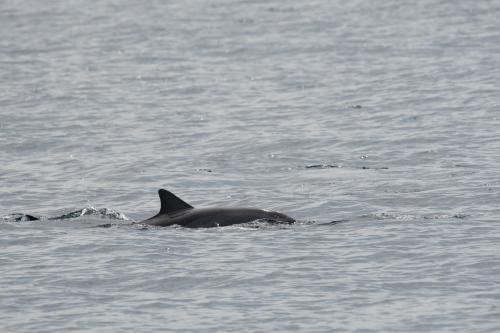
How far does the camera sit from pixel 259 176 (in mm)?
25078

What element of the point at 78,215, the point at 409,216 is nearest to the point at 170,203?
the point at 78,215

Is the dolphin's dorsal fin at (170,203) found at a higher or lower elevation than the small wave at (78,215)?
higher

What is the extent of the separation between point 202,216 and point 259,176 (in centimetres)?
532

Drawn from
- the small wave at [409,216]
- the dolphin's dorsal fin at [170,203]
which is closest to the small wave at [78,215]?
the dolphin's dorsal fin at [170,203]

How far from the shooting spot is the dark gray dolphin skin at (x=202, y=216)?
19.7m

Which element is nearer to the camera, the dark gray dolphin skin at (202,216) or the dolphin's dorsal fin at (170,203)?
the dark gray dolphin skin at (202,216)

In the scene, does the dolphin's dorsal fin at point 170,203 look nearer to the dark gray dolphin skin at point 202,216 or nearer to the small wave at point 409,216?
the dark gray dolphin skin at point 202,216

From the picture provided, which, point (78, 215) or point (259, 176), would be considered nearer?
point (78, 215)

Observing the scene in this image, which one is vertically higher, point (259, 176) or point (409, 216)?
point (259, 176)

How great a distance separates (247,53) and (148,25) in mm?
12508

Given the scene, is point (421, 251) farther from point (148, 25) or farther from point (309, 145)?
point (148, 25)

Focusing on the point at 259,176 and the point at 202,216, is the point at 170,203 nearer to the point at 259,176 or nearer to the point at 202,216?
the point at 202,216

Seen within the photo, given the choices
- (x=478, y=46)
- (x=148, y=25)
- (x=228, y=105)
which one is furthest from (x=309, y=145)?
(x=148, y=25)

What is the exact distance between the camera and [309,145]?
28.4 metres
